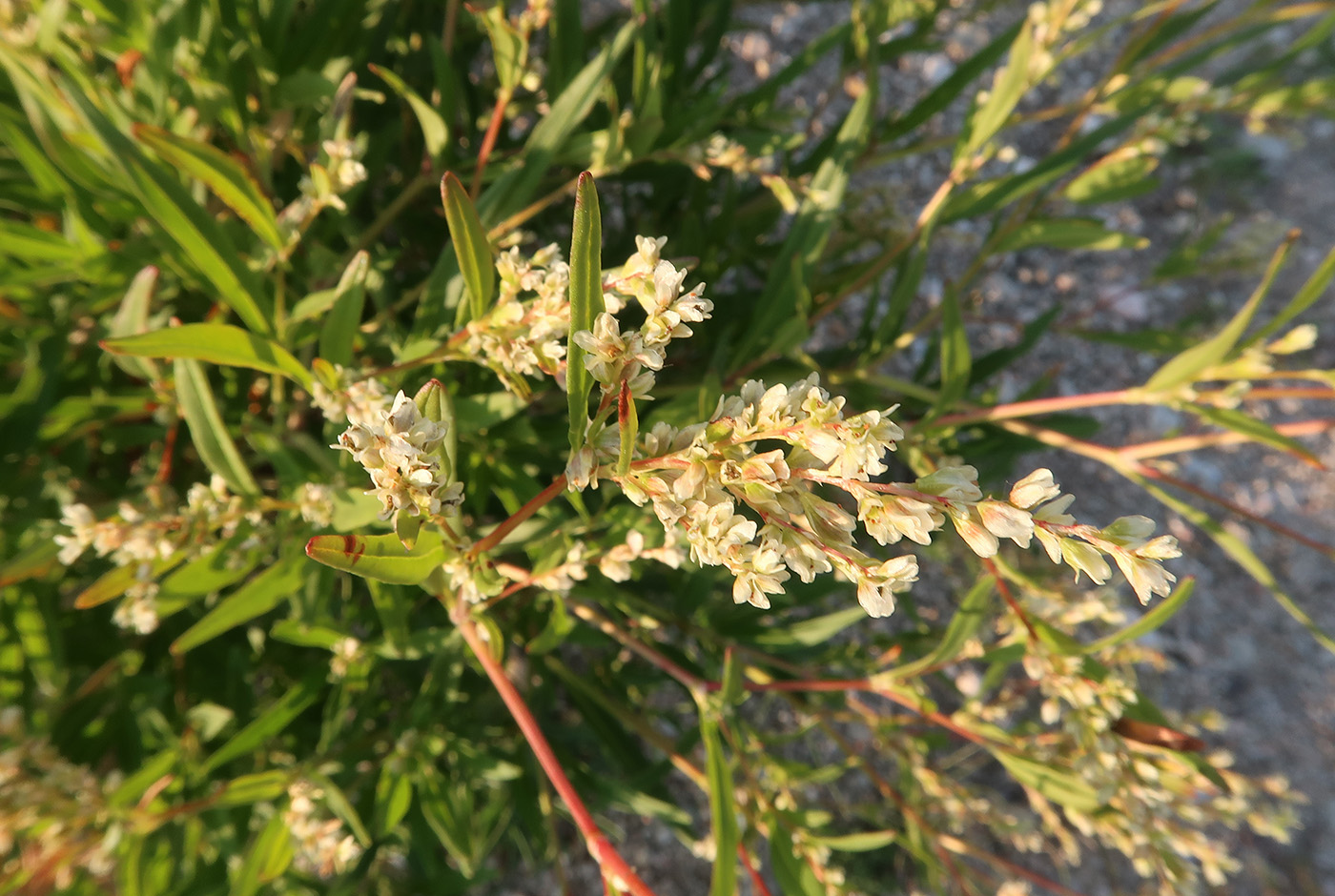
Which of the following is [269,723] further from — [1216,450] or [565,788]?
[1216,450]

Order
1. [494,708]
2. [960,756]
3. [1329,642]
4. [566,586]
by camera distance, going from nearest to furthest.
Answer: [566,586], [1329,642], [494,708], [960,756]

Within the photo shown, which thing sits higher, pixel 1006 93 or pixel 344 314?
pixel 1006 93

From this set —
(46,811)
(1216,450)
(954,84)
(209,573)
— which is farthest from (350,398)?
(1216,450)

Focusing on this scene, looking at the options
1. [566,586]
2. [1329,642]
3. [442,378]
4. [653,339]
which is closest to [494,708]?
[442,378]

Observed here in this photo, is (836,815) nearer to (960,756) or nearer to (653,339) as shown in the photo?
(960,756)

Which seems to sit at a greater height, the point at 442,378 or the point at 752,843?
the point at 442,378

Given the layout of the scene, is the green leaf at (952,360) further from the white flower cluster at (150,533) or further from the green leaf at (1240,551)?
the white flower cluster at (150,533)

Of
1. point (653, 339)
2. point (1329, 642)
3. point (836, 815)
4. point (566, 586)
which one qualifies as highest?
point (653, 339)
